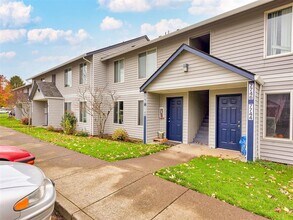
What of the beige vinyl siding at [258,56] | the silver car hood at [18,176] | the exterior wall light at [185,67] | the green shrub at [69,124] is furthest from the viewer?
the green shrub at [69,124]

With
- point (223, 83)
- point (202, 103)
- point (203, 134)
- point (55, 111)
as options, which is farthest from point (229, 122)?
point (55, 111)

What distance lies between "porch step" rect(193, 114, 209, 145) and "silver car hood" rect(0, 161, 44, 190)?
26.6 ft

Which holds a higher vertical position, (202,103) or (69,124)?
(202,103)

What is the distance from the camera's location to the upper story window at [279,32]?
6.65 metres

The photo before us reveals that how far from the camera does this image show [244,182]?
190 inches

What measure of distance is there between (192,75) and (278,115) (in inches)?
140

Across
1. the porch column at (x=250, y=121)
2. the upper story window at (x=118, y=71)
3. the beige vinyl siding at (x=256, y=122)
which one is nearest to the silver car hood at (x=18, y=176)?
the porch column at (x=250, y=121)

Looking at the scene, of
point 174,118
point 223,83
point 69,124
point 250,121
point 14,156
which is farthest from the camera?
point 69,124

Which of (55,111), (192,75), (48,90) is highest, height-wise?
(48,90)

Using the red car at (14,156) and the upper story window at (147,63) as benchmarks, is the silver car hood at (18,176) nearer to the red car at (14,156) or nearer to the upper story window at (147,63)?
the red car at (14,156)

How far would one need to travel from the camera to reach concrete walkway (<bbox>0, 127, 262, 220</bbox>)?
3424 millimetres

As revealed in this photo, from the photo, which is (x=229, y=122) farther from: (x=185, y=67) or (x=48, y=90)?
(x=48, y=90)

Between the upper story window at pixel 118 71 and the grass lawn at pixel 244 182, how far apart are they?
8547 millimetres

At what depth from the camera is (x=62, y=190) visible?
4324 millimetres
